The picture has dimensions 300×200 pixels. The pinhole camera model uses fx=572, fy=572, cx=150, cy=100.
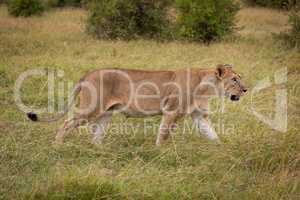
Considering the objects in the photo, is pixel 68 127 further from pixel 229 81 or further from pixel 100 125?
pixel 229 81

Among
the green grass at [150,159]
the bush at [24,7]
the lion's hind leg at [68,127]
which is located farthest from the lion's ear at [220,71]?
the bush at [24,7]

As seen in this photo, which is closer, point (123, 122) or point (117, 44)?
point (123, 122)

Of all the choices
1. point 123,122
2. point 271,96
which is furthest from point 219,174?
point 271,96

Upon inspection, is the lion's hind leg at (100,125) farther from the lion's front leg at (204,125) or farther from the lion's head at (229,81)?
the lion's head at (229,81)

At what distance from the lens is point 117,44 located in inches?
517

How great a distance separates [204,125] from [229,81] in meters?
0.59

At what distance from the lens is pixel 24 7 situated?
19.3m

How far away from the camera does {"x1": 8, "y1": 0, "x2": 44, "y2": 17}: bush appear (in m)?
19.1

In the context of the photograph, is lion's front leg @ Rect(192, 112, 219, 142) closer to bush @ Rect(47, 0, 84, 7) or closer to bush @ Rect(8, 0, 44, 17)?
bush @ Rect(8, 0, 44, 17)

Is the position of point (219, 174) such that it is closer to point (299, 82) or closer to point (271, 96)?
point (271, 96)

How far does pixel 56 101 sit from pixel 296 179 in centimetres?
418

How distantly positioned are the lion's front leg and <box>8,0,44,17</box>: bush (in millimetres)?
13721

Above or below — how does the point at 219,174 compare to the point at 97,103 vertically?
below

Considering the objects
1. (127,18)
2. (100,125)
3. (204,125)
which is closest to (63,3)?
(127,18)
